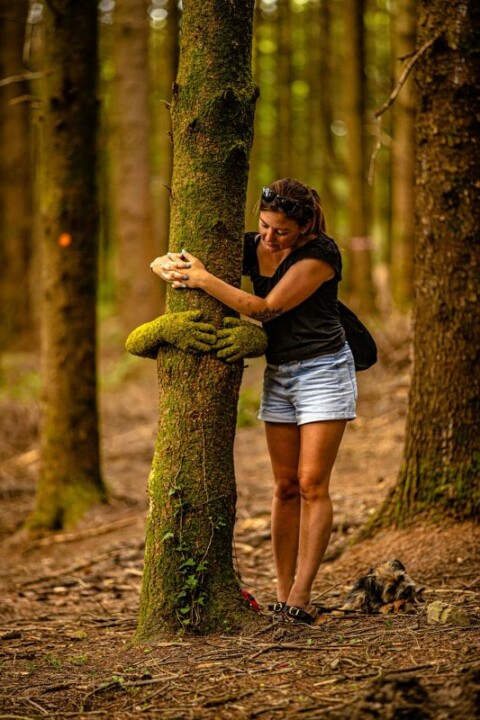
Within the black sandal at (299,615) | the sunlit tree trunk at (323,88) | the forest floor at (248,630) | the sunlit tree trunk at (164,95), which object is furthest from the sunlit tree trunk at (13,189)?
the black sandal at (299,615)

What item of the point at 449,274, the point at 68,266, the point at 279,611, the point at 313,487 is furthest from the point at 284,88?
the point at 279,611

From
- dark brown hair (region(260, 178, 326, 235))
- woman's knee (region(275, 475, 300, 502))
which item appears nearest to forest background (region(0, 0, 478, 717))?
dark brown hair (region(260, 178, 326, 235))

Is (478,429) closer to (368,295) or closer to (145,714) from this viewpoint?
(145,714)

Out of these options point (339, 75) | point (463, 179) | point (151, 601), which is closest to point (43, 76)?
point (463, 179)

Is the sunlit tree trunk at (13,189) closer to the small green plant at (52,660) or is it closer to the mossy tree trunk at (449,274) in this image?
the mossy tree trunk at (449,274)

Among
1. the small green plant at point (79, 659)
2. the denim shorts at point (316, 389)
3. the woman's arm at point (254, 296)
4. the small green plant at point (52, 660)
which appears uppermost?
the woman's arm at point (254, 296)

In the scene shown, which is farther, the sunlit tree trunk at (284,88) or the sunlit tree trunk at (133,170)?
the sunlit tree trunk at (284,88)

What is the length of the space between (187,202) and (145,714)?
240 cm

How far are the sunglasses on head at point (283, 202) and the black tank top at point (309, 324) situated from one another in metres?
0.21

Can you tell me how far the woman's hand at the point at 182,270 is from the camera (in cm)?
422

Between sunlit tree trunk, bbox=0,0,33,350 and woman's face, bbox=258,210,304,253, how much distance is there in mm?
13536

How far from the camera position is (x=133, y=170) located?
650 inches

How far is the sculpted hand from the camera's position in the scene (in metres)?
4.24

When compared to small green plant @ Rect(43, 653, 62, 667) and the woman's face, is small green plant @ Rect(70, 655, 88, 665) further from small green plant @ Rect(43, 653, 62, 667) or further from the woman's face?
the woman's face
